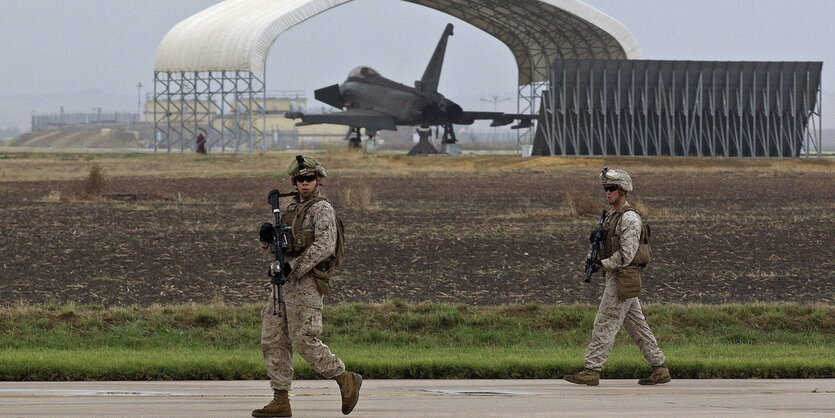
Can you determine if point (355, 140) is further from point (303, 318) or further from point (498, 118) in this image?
point (303, 318)

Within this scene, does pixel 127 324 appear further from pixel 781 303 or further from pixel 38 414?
pixel 781 303

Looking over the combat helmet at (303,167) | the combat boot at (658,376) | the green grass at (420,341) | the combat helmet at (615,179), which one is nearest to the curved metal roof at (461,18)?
the green grass at (420,341)

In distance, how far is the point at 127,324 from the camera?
52.7ft

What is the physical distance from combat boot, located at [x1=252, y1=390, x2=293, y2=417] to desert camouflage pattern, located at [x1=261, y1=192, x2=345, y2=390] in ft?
0.23

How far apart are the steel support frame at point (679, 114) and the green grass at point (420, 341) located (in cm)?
6010

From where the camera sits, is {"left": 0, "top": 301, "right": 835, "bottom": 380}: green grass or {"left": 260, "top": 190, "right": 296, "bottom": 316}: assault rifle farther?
{"left": 0, "top": 301, "right": 835, "bottom": 380}: green grass

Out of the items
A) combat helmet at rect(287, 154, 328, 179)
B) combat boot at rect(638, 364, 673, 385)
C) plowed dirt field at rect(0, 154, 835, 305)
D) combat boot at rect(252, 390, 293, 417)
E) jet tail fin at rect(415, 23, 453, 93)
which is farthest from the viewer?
jet tail fin at rect(415, 23, 453, 93)

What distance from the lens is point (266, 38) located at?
81.2 meters

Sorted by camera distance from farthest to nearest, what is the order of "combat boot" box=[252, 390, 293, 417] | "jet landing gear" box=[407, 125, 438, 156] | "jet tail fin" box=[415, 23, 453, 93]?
A: "jet landing gear" box=[407, 125, 438, 156] → "jet tail fin" box=[415, 23, 453, 93] → "combat boot" box=[252, 390, 293, 417]

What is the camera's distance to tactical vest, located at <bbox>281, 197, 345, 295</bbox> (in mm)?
9781

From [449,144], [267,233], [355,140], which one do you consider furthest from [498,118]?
[267,233]

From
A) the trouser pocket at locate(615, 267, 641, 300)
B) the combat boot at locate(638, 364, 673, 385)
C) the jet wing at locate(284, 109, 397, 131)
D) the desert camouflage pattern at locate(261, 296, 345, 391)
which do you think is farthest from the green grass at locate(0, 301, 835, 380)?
the jet wing at locate(284, 109, 397, 131)

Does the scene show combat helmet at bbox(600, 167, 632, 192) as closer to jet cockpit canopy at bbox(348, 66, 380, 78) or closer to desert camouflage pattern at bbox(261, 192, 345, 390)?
desert camouflage pattern at bbox(261, 192, 345, 390)

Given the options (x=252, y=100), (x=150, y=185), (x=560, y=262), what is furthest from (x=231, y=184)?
(x=252, y=100)
